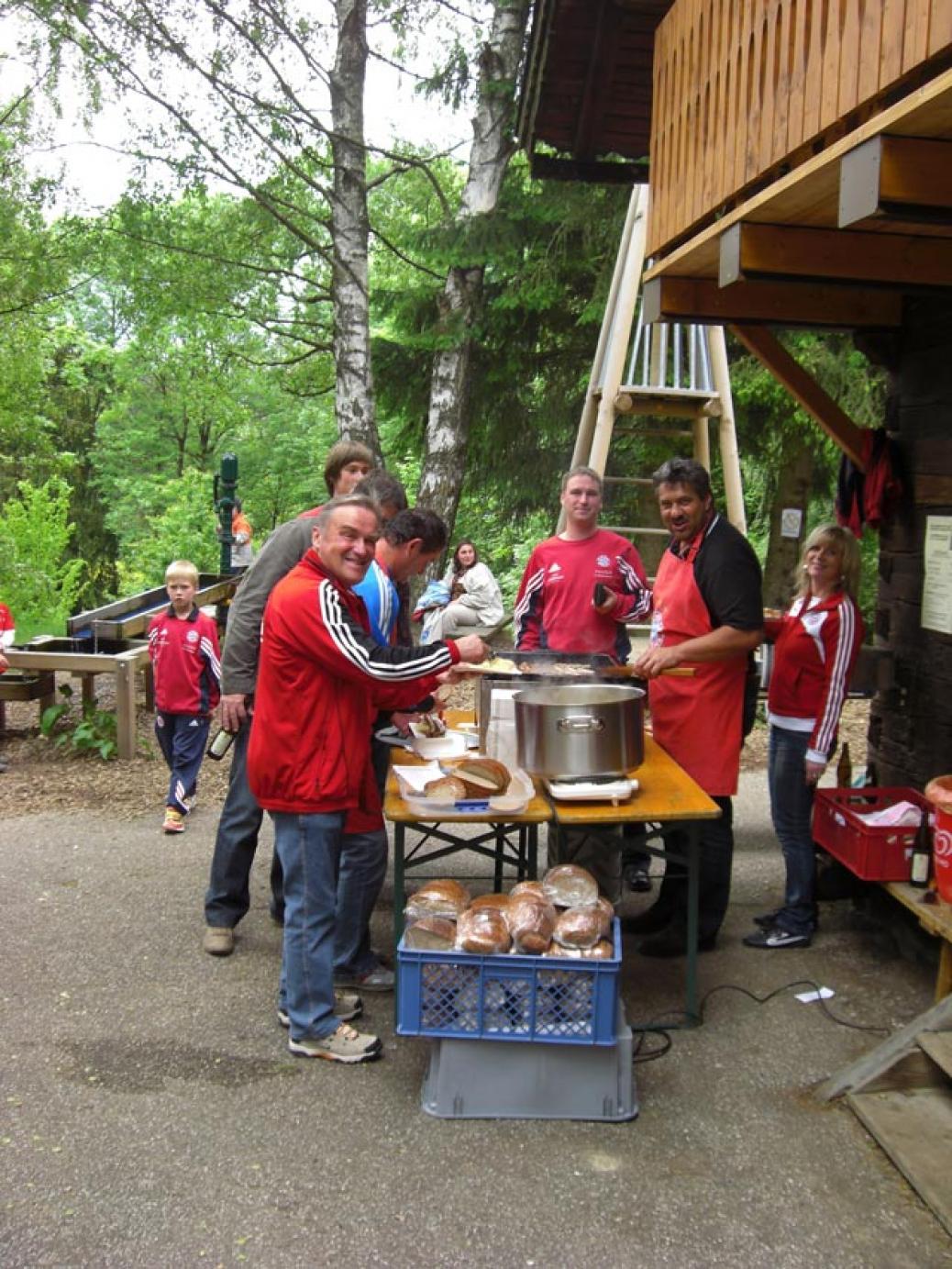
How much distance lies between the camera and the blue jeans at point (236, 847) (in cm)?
489

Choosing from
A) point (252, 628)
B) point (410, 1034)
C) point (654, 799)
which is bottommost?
point (410, 1034)

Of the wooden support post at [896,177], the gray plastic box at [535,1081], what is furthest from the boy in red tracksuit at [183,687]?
the wooden support post at [896,177]

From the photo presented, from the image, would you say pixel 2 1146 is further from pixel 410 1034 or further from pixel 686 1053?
pixel 686 1053

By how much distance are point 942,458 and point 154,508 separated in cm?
3041

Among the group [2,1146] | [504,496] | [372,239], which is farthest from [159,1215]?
[372,239]

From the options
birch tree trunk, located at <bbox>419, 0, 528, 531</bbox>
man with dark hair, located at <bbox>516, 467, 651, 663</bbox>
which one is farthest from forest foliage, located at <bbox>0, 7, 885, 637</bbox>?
man with dark hair, located at <bbox>516, 467, 651, 663</bbox>

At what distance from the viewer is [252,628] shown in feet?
15.7

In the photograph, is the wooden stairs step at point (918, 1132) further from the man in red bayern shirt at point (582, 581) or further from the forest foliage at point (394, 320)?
the forest foliage at point (394, 320)

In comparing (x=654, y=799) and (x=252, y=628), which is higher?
(x=252, y=628)

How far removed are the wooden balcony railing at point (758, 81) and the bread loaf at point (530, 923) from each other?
2.69 meters

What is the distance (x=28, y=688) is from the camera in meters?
9.15

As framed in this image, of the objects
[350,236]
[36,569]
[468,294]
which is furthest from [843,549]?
[36,569]

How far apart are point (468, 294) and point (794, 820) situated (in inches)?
309

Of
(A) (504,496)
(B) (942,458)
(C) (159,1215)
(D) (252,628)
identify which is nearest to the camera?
(C) (159,1215)
